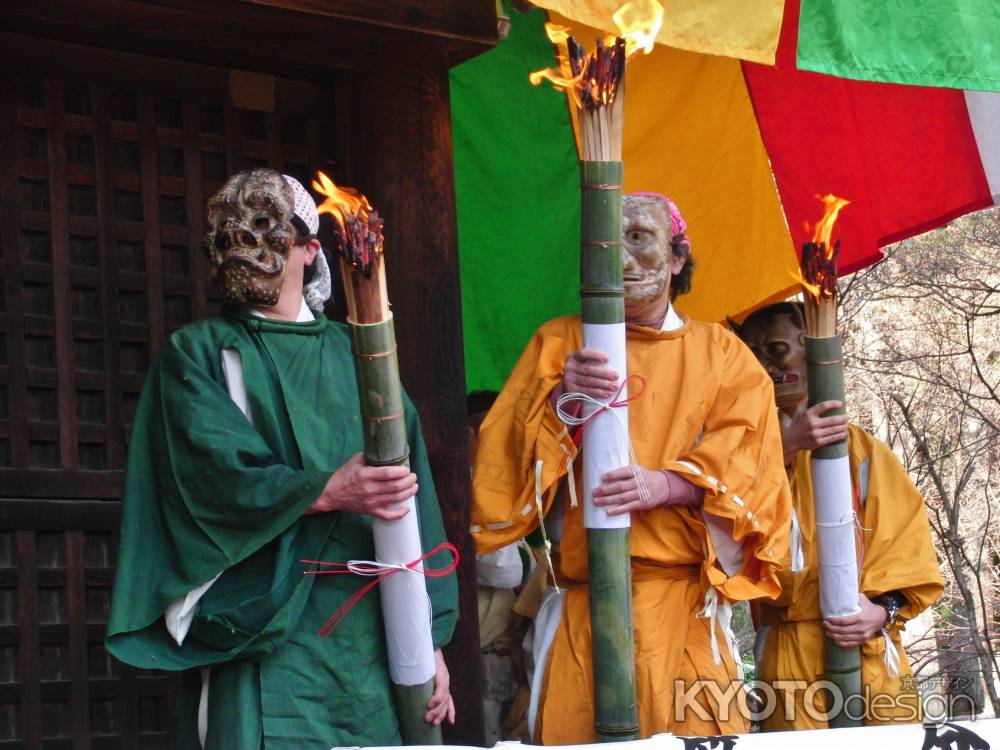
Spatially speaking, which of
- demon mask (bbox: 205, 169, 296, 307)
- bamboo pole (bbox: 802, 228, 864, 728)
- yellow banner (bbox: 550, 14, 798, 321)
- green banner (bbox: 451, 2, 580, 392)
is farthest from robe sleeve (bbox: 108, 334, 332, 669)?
yellow banner (bbox: 550, 14, 798, 321)

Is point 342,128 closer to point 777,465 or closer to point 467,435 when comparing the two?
point 467,435

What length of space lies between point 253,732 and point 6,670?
3.53ft

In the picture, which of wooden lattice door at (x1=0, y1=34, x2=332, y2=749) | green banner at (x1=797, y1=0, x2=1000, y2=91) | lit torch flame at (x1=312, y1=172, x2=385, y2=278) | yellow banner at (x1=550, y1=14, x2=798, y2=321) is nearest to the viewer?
lit torch flame at (x1=312, y1=172, x2=385, y2=278)

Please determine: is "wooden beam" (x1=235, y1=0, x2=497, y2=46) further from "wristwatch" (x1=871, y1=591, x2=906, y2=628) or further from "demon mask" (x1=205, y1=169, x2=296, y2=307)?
"wristwatch" (x1=871, y1=591, x2=906, y2=628)

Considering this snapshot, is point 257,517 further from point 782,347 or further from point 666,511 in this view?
point 782,347

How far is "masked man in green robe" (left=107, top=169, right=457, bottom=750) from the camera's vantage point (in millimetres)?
3459

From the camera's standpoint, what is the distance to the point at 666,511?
4098 mm

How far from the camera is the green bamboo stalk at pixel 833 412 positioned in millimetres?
4488

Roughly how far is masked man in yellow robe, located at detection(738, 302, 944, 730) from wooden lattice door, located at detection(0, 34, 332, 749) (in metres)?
1.96

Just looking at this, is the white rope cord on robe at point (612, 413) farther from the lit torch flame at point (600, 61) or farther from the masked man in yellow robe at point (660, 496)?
the lit torch flame at point (600, 61)

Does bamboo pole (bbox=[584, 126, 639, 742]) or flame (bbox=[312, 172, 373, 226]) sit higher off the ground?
flame (bbox=[312, 172, 373, 226])

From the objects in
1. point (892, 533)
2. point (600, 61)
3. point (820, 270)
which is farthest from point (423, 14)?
point (892, 533)

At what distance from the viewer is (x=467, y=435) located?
468 centimetres

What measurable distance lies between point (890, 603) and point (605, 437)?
1.50 metres
